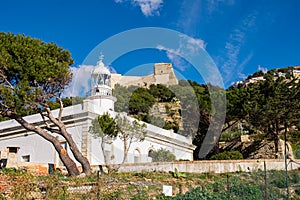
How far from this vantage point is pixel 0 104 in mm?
15766

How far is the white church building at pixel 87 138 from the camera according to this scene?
20.8 meters

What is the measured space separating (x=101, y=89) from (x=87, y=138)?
13.6 feet

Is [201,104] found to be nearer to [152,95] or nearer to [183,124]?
[183,124]

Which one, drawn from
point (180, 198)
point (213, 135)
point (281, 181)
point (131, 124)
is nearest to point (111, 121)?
point (131, 124)

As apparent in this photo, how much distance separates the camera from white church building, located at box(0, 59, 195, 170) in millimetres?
20844

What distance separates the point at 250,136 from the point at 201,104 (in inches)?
193

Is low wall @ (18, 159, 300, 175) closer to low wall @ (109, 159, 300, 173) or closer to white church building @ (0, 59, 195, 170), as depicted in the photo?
low wall @ (109, 159, 300, 173)

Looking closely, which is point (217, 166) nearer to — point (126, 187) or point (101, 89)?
point (126, 187)

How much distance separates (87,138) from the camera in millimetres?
20750

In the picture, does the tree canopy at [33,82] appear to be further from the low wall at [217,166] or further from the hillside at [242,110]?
the hillside at [242,110]

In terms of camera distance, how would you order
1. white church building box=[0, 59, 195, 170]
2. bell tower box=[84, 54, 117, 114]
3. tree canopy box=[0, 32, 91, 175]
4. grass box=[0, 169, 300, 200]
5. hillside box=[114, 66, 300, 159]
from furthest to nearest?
1. hillside box=[114, 66, 300, 159]
2. bell tower box=[84, 54, 117, 114]
3. white church building box=[0, 59, 195, 170]
4. tree canopy box=[0, 32, 91, 175]
5. grass box=[0, 169, 300, 200]

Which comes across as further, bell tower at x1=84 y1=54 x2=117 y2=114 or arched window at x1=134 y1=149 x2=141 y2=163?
bell tower at x1=84 y1=54 x2=117 y2=114

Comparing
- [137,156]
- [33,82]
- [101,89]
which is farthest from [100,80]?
[33,82]

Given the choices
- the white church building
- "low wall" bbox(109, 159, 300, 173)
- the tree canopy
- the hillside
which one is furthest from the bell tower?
"low wall" bbox(109, 159, 300, 173)
